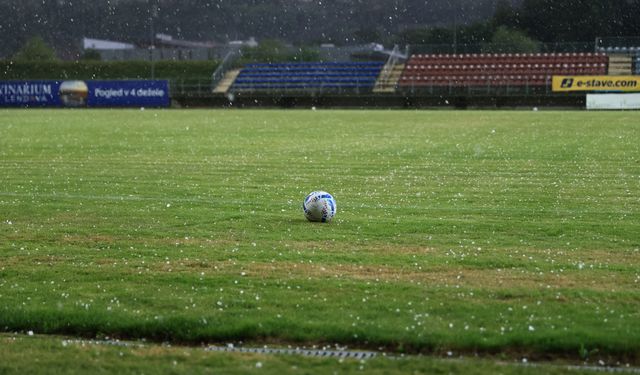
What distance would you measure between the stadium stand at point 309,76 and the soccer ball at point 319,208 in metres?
44.2

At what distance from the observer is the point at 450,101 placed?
5031 cm

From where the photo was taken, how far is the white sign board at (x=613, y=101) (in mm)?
44469

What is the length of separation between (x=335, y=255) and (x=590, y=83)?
144 feet

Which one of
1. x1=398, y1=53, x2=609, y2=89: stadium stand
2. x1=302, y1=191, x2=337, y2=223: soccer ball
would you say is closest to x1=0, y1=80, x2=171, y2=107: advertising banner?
x1=398, y1=53, x2=609, y2=89: stadium stand

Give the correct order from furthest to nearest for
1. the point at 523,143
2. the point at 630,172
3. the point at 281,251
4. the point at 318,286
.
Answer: the point at 523,143
the point at 630,172
the point at 281,251
the point at 318,286

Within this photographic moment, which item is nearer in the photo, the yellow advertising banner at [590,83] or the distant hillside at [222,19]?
the yellow advertising banner at [590,83]

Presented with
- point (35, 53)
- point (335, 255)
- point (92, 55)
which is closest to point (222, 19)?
point (92, 55)

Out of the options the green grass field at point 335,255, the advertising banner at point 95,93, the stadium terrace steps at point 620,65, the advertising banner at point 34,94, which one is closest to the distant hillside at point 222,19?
the advertising banner at point 34,94

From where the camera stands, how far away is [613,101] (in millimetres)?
45156

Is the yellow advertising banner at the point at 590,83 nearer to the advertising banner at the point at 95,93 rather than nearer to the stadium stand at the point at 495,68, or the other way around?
the stadium stand at the point at 495,68

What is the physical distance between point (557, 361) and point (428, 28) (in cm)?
7552

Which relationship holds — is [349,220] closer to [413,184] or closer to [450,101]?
[413,184]

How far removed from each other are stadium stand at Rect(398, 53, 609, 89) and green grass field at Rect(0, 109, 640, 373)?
117ft

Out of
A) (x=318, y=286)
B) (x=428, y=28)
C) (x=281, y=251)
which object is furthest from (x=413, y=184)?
(x=428, y=28)
